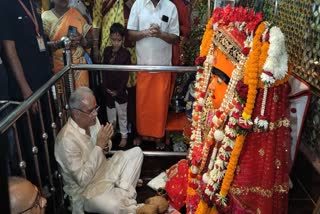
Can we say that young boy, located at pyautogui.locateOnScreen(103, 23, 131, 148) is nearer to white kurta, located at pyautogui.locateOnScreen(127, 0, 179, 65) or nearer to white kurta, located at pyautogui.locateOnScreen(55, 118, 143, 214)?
white kurta, located at pyautogui.locateOnScreen(127, 0, 179, 65)

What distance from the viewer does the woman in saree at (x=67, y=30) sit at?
3.32 meters

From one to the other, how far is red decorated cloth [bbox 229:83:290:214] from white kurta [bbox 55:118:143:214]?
96 cm

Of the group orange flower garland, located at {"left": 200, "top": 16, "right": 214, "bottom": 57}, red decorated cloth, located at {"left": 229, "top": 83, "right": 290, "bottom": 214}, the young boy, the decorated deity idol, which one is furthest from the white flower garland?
the young boy

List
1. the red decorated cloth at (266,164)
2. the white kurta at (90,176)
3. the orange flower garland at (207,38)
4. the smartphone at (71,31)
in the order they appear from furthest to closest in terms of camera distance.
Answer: the smartphone at (71,31), the white kurta at (90,176), the orange flower garland at (207,38), the red decorated cloth at (266,164)

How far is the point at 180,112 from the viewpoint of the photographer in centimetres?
397

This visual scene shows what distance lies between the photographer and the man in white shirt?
131 inches

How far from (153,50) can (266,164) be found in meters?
1.90

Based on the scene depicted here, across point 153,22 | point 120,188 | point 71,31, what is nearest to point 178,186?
point 120,188

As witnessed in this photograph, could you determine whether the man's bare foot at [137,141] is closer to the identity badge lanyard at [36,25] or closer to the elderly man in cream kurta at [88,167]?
the elderly man in cream kurta at [88,167]

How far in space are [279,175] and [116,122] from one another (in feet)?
7.62

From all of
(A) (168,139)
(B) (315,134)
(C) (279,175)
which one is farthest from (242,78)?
(A) (168,139)

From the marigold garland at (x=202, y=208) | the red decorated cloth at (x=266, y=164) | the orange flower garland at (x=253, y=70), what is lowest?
the marigold garland at (x=202, y=208)

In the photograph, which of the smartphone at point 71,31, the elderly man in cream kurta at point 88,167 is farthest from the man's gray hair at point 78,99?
the smartphone at point 71,31

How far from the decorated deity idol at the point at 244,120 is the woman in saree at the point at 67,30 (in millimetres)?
1621
